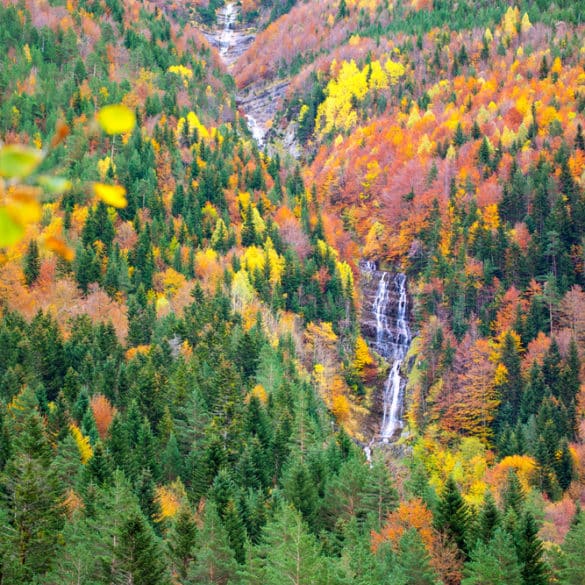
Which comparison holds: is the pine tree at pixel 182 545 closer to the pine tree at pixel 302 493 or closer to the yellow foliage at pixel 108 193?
the pine tree at pixel 302 493

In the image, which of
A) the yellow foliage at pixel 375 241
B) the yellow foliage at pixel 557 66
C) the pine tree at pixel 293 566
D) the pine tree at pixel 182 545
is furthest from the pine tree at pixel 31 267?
the yellow foliage at pixel 557 66

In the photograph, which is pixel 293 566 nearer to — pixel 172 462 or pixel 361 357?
pixel 172 462

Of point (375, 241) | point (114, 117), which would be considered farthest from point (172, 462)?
point (375, 241)

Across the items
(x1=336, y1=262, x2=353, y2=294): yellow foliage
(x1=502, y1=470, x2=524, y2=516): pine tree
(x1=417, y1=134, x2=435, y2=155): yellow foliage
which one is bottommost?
(x1=502, y1=470, x2=524, y2=516): pine tree

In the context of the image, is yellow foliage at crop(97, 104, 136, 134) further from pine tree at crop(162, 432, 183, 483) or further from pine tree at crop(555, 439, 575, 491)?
pine tree at crop(555, 439, 575, 491)

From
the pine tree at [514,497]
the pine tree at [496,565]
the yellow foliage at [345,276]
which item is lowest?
the pine tree at [514,497]

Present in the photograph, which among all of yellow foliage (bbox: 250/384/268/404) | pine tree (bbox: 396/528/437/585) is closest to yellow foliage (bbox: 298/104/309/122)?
yellow foliage (bbox: 250/384/268/404)

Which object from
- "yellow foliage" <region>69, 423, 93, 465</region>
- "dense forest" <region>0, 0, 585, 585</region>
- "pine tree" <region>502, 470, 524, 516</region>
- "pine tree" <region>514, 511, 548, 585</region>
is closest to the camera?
"pine tree" <region>514, 511, 548, 585</region>
